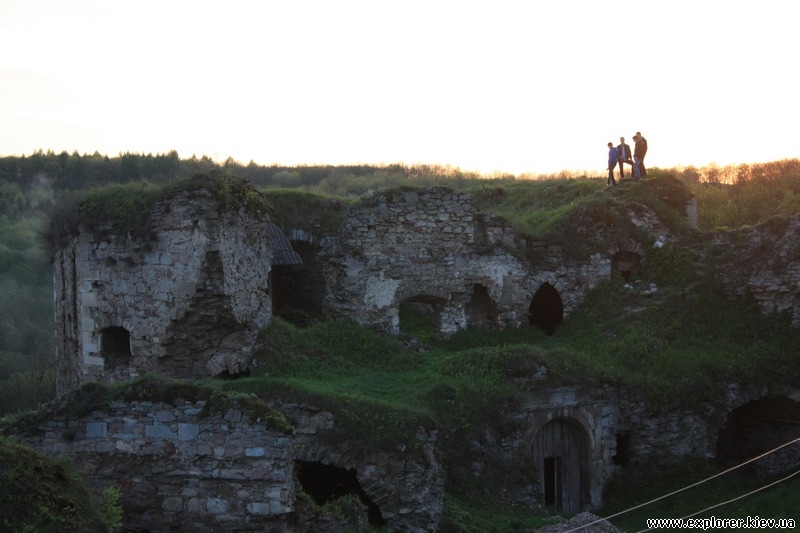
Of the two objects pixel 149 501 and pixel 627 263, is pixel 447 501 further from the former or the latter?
pixel 627 263

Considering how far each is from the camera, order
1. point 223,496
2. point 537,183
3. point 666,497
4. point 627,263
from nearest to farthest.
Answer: point 223,496 < point 666,497 < point 627,263 < point 537,183

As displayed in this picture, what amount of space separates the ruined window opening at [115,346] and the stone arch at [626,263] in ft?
36.7

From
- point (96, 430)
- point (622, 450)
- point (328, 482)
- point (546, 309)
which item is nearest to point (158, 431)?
point (96, 430)

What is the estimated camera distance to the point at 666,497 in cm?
1786

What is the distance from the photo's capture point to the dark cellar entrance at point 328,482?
48.6 feet

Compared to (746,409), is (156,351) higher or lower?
higher

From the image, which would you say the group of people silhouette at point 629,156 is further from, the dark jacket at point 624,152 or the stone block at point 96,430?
the stone block at point 96,430

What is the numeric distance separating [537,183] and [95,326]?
15.1m

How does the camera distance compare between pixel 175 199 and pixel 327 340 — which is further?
pixel 327 340

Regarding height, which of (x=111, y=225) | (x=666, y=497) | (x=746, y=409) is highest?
(x=111, y=225)

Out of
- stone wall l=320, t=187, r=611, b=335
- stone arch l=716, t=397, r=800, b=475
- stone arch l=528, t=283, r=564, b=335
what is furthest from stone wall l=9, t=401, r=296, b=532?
stone arch l=528, t=283, r=564, b=335

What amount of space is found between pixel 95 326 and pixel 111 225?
6.42 ft

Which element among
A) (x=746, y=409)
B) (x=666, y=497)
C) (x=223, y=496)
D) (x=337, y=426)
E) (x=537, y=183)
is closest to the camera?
(x=223, y=496)

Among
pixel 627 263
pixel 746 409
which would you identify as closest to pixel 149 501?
pixel 746 409
